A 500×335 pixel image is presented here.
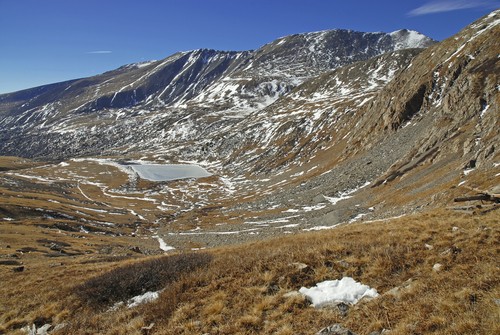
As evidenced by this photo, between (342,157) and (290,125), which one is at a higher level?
(290,125)

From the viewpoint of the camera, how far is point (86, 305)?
47.1 feet

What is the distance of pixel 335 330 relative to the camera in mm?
8875

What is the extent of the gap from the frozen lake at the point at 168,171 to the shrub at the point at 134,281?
5753 inches

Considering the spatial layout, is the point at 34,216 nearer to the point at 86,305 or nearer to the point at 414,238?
the point at 86,305

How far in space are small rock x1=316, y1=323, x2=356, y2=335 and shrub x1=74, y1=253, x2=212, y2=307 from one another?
760 cm

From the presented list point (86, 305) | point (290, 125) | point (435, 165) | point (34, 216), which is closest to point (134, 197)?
point (34, 216)

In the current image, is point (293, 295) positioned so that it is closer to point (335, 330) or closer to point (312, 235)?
point (335, 330)

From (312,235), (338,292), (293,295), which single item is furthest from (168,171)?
(338,292)

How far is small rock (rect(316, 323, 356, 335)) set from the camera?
28.3 ft

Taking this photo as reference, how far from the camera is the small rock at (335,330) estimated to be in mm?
8641

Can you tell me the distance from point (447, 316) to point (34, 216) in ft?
249

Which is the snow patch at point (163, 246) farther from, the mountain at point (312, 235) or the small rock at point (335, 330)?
the small rock at point (335, 330)

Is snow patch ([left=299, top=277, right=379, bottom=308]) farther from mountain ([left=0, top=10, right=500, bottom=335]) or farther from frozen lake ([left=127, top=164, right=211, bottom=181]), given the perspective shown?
frozen lake ([left=127, top=164, right=211, bottom=181])

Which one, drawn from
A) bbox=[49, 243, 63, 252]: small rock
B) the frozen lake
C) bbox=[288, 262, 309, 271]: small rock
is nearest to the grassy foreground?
bbox=[288, 262, 309, 271]: small rock
